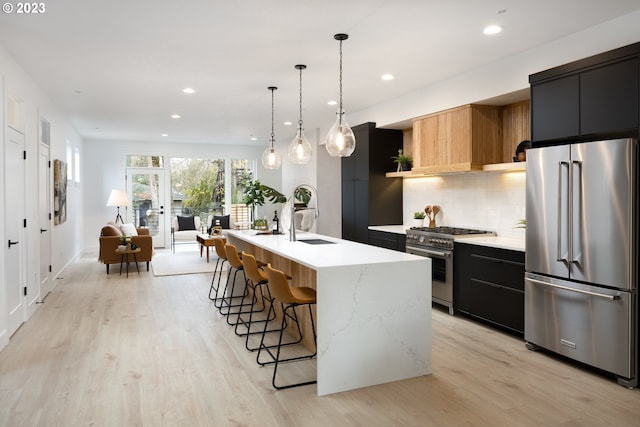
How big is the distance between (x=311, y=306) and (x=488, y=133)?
2855 millimetres

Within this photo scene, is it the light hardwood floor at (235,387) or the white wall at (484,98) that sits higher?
the white wall at (484,98)

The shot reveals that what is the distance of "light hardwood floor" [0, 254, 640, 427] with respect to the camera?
105 inches

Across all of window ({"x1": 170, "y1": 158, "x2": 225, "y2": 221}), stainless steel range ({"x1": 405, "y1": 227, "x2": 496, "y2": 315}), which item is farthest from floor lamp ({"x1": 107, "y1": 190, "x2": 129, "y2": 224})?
stainless steel range ({"x1": 405, "y1": 227, "x2": 496, "y2": 315})

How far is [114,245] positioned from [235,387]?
5396 mm

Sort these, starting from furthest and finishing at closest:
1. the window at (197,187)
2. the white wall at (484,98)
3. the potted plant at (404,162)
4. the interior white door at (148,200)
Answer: the window at (197,187) → the interior white door at (148,200) → the potted plant at (404,162) → the white wall at (484,98)

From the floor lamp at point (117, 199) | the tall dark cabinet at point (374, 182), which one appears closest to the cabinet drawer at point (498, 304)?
the tall dark cabinet at point (374, 182)

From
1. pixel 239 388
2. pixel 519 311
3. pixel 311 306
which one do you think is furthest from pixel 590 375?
pixel 239 388

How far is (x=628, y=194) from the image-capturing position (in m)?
3.07

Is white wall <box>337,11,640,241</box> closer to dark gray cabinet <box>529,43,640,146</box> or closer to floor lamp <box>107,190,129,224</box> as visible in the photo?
dark gray cabinet <box>529,43,640,146</box>

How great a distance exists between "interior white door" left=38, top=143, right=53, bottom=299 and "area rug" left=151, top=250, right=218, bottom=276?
5.64 feet

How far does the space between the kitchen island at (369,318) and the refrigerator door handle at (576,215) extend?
3.81ft

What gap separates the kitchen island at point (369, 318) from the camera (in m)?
2.98

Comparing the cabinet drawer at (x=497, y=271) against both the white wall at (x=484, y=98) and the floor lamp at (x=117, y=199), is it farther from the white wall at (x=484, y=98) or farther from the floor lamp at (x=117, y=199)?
the floor lamp at (x=117, y=199)

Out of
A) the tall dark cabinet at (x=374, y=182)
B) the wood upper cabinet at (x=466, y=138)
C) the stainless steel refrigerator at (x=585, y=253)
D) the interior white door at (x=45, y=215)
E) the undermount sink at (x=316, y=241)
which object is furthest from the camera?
the tall dark cabinet at (x=374, y=182)
